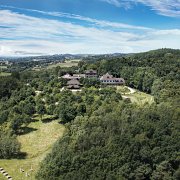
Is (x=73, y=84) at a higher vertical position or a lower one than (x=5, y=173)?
higher

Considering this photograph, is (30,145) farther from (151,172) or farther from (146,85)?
(146,85)

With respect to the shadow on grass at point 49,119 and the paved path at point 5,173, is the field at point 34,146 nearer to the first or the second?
the paved path at point 5,173


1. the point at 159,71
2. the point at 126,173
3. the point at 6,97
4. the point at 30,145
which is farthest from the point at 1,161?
the point at 159,71

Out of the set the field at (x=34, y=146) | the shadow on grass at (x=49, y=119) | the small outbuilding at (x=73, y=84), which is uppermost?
the small outbuilding at (x=73, y=84)

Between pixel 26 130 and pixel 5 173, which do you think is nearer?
pixel 5 173

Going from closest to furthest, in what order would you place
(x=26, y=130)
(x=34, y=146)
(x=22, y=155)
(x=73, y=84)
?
(x=22, y=155) → (x=34, y=146) → (x=26, y=130) → (x=73, y=84)

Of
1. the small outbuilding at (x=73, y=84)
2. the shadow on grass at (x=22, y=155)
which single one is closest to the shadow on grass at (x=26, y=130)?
the shadow on grass at (x=22, y=155)

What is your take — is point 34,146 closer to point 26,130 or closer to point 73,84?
point 26,130

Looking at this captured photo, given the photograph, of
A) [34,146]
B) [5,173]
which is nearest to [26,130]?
[34,146]
